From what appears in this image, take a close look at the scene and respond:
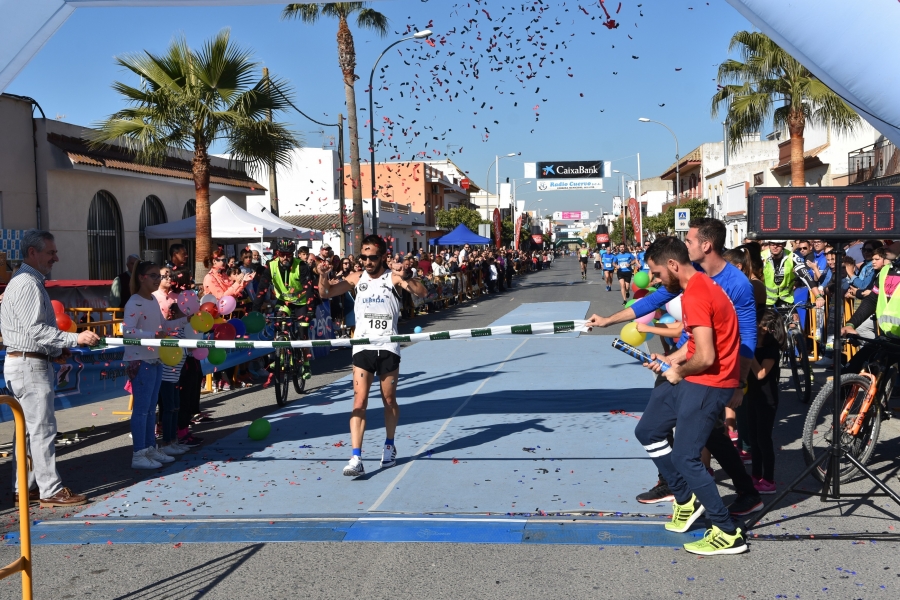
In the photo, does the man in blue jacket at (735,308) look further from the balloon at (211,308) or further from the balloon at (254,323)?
the balloon at (254,323)

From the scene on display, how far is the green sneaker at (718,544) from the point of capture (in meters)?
5.05

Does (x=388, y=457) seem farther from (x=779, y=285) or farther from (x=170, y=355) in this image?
(x=779, y=285)

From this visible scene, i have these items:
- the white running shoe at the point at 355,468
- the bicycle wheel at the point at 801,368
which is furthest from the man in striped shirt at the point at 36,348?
the bicycle wheel at the point at 801,368

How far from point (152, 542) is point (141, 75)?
14.1 metres

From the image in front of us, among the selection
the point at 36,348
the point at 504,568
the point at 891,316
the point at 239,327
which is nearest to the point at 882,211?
the point at 891,316

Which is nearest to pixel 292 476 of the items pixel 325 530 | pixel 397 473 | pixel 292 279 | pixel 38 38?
pixel 397 473

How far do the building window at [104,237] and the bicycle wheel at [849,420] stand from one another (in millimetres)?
19856

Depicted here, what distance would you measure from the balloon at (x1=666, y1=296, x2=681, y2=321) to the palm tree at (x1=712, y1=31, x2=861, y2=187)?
1887 centimetres

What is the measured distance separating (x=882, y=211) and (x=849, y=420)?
181 cm

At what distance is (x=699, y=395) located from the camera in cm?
511

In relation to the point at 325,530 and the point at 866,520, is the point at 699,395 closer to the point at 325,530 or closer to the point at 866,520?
the point at 866,520

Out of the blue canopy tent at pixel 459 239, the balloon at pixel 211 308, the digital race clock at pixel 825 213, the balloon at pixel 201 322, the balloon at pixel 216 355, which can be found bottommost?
the balloon at pixel 216 355

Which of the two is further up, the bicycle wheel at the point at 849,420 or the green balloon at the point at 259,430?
the bicycle wheel at the point at 849,420

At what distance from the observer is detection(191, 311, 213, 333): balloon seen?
9383 mm
